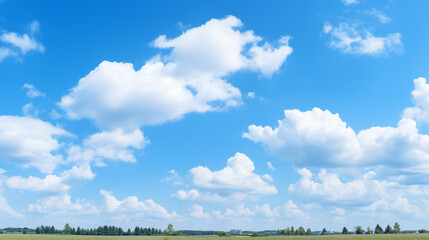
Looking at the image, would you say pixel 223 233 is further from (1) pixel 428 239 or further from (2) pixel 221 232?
(1) pixel 428 239

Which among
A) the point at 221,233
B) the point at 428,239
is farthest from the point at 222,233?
the point at 428,239

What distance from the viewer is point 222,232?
171m

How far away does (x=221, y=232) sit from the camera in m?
172

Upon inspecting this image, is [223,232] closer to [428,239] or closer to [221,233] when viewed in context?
[221,233]

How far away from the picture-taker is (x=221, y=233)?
170250mm

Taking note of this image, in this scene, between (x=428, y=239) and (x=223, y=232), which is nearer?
(x=428, y=239)

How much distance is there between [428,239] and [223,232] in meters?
92.9

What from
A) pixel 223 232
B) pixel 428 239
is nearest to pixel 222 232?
pixel 223 232

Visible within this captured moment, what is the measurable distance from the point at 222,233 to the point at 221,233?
559 millimetres

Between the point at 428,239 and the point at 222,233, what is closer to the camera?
the point at 428,239

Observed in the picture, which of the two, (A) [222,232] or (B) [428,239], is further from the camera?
(A) [222,232]

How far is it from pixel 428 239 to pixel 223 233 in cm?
9223

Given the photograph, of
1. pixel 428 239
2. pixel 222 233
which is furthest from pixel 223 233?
pixel 428 239

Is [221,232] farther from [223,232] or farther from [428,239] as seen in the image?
[428,239]
